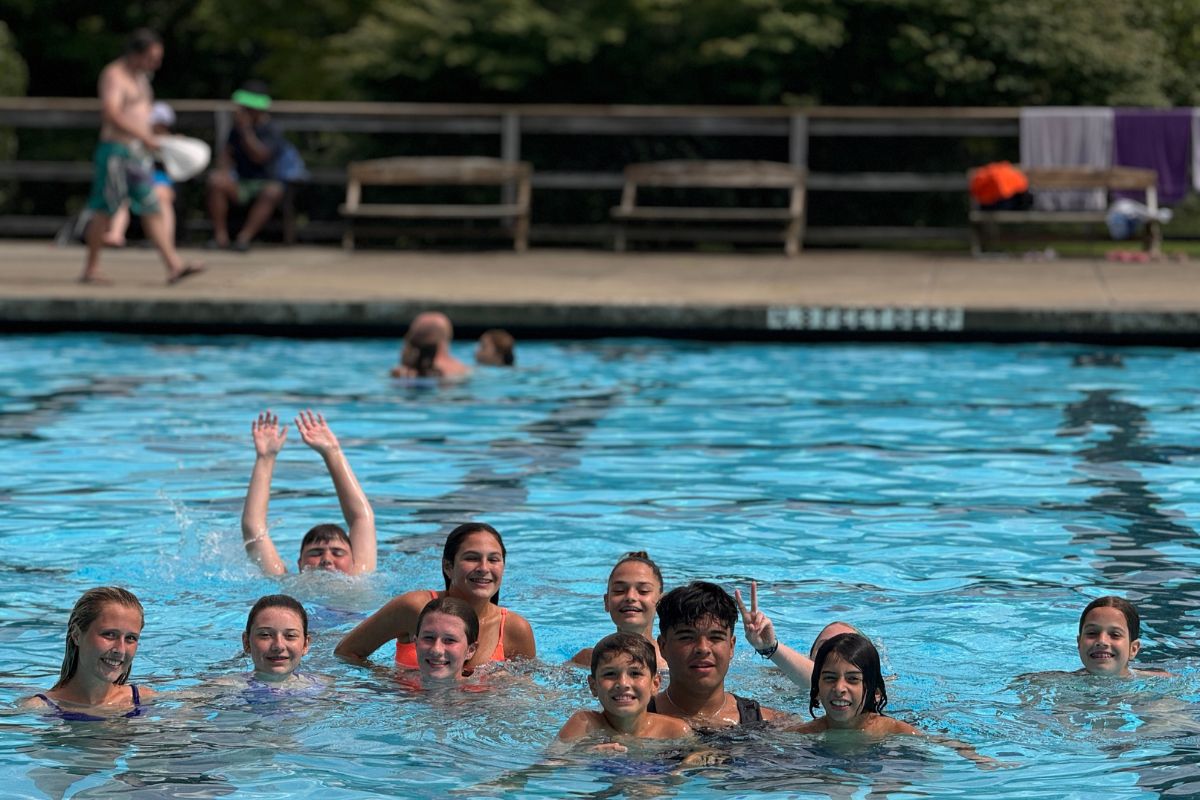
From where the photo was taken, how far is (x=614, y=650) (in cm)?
527

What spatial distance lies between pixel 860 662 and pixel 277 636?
186 centimetres

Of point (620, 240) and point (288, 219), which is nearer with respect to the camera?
point (620, 240)

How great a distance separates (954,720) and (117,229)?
13.1 metres

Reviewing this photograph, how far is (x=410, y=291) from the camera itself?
13.9 m

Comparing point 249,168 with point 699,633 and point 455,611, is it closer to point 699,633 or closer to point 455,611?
→ point 455,611

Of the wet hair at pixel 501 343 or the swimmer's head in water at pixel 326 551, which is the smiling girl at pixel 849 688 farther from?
the wet hair at pixel 501 343

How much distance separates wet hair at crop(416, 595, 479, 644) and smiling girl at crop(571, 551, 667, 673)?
0.46 meters

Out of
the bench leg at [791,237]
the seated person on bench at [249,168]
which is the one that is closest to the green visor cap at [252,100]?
the seated person on bench at [249,168]

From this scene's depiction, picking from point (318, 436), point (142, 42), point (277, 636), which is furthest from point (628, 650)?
point (142, 42)

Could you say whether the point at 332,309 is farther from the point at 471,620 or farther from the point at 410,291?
the point at 471,620

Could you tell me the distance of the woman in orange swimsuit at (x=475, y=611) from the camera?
6.21m

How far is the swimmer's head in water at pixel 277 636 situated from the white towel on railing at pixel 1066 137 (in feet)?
39.8

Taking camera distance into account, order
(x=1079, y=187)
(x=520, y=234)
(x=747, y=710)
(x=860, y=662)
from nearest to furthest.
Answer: (x=860, y=662), (x=747, y=710), (x=1079, y=187), (x=520, y=234)

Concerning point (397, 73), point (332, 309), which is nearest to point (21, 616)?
point (332, 309)
